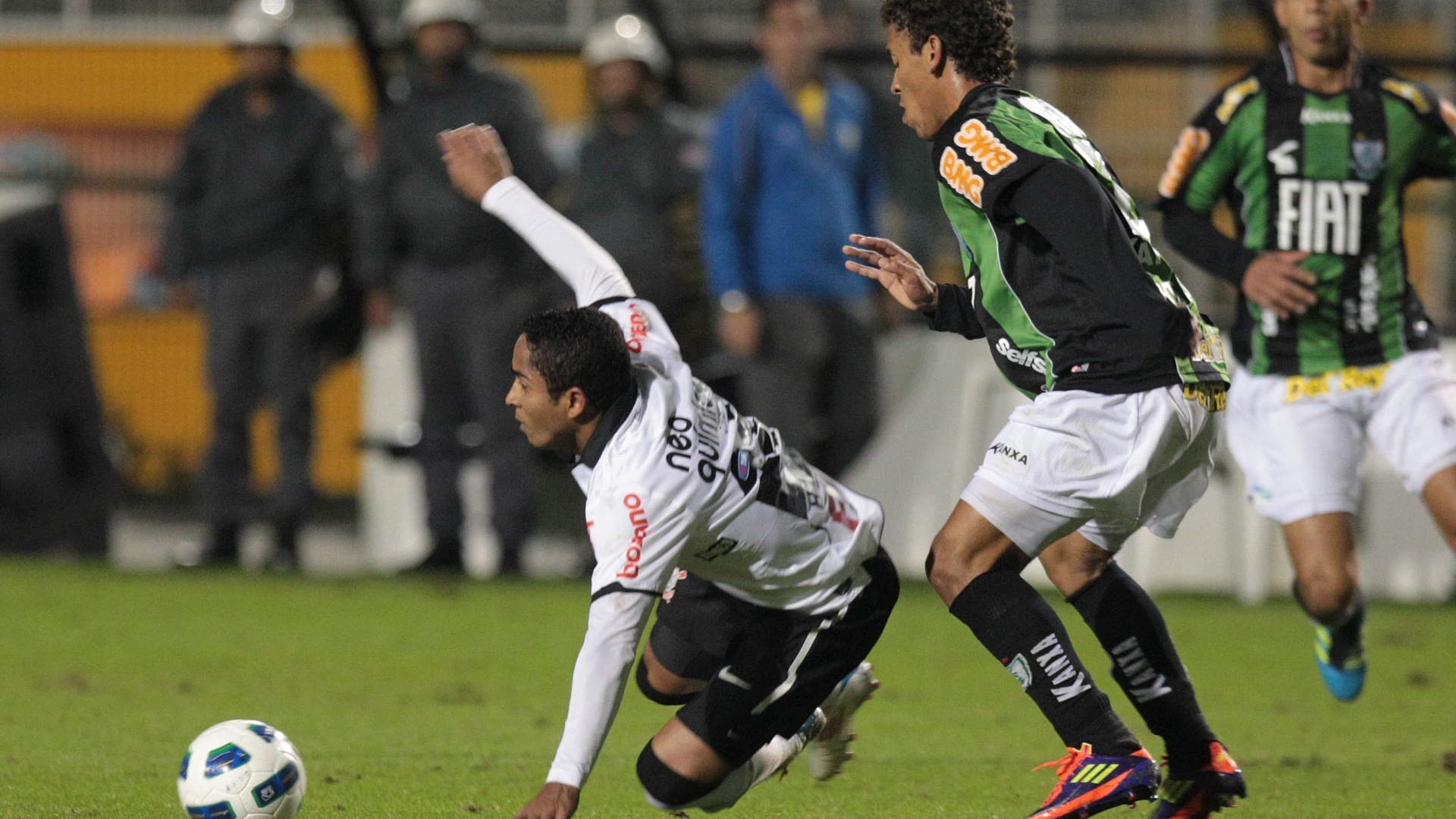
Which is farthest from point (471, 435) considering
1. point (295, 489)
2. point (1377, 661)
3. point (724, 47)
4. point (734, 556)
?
point (734, 556)

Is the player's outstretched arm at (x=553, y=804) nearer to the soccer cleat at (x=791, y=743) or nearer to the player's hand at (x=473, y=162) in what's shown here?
the soccer cleat at (x=791, y=743)

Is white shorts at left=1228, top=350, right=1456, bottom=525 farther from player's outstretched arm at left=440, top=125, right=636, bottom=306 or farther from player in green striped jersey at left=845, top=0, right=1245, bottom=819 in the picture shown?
player's outstretched arm at left=440, top=125, right=636, bottom=306

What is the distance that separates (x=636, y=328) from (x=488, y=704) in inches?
83.1

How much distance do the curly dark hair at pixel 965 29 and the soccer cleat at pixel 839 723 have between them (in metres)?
1.51

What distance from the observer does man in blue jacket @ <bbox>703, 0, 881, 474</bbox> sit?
30.0 feet

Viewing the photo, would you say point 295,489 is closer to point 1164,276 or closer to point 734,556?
point 734,556

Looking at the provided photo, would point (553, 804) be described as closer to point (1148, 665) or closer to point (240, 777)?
point (240, 777)

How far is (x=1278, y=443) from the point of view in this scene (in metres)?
5.82

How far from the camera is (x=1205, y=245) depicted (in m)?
5.79

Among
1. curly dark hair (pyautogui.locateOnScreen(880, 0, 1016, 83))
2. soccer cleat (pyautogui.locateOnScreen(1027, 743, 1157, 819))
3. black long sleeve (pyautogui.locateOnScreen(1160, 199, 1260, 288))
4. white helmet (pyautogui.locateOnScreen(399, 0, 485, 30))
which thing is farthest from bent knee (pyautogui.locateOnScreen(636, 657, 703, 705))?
white helmet (pyautogui.locateOnScreen(399, 0, 485, 30))

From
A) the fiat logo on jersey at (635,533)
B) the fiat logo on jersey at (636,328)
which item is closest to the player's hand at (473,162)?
the fiat logo on jersey at (636,328)

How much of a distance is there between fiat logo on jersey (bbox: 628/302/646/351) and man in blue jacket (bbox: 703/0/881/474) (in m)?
4.44

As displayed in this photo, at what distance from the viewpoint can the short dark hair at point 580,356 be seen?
408 centimetres

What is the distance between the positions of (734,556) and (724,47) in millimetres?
6836
